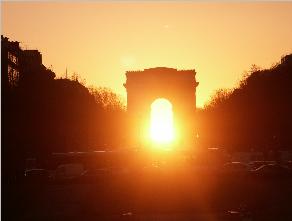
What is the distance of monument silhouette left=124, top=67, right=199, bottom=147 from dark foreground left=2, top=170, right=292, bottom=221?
84.0 m

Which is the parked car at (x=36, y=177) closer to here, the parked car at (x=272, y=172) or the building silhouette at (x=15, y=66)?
the building silhouette at (x=15, y=66)

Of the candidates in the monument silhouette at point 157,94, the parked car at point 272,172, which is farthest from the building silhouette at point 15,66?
the monument silhouette at point 157,94

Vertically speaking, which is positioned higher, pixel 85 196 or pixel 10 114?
pixel 10 114

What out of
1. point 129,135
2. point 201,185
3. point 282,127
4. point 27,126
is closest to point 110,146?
point 129,135

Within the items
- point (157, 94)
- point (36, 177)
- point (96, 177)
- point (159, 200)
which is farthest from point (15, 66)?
point (157, 94)

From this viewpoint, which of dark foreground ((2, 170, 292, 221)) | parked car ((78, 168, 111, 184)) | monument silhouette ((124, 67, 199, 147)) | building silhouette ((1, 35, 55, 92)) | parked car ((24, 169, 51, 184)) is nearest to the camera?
dark foreground ((2, 170, 292, 221))

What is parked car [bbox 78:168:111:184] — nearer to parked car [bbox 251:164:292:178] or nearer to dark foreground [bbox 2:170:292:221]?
dark foreground [bbox 2:170:292:221]

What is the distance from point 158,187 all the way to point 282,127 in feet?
Answer: 139

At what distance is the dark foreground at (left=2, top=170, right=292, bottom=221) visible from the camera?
24.0m

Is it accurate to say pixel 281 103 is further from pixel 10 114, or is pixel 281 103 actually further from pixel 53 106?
pixel 10 114

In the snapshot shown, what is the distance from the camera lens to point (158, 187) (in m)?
34.3

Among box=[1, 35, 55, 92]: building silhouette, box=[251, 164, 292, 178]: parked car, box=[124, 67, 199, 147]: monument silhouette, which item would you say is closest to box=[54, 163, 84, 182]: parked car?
box=[1, 35, 55, 92]: building silhouette

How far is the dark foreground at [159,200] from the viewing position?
24016mm

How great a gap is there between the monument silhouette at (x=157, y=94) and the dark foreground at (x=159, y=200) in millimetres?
84007
